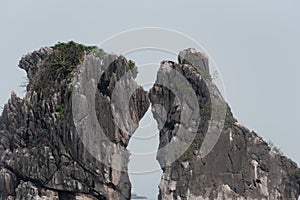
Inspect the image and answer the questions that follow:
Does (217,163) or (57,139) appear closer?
(217,163)

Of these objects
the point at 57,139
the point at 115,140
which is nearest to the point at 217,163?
the point at 115,140

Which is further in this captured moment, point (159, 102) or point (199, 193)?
point (159, 102)

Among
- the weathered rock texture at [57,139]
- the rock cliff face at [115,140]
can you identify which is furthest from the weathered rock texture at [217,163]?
the weathered rock texture at [57,139]

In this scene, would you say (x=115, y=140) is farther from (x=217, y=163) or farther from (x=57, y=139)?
(x=217, y=163)

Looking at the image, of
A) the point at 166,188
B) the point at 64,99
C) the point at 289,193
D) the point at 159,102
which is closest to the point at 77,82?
the point at 64,99

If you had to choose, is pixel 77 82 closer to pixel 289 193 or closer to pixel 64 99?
pixel 64 99

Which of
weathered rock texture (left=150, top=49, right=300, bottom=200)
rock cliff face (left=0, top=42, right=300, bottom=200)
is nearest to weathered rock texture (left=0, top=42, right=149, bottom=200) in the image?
rock cliff face (left=0, top=42, right=300, bottom=200)

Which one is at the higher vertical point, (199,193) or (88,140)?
(88,140)
